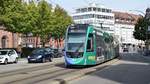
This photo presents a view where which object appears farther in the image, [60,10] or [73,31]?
[60,10]

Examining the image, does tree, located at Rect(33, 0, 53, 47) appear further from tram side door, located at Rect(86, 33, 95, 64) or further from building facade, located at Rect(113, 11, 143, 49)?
building facade, located at Rect(113, 11, 143, 49)

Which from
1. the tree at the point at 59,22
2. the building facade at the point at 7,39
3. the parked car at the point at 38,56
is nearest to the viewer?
the parked car at the point at 38,56

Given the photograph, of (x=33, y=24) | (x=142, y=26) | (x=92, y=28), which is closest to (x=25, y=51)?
(x=33, y=24)

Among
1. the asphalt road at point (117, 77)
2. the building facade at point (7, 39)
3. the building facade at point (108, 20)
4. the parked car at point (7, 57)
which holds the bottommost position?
the asphalt road at point (117, 77)

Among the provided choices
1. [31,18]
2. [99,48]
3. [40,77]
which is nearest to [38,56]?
[99,48]

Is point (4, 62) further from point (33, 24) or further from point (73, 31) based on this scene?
point (33, 24)

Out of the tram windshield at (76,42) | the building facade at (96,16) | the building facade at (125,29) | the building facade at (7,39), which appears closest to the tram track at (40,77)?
the tram windshield at (76,42)

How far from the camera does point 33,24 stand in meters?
66.8

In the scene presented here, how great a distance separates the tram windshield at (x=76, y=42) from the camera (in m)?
32.4

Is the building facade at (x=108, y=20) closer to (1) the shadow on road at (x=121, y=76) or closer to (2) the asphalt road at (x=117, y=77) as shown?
(1) the shadow on road at (x=121, y=76)

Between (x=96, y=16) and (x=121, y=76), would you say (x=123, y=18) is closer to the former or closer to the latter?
(x=96, y=16)

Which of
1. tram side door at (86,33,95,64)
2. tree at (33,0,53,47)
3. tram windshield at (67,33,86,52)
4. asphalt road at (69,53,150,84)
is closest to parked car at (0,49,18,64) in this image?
tram windshield at (67,33,86,52)

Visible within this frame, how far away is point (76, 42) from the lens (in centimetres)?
3262

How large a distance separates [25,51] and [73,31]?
3473 centimetres
